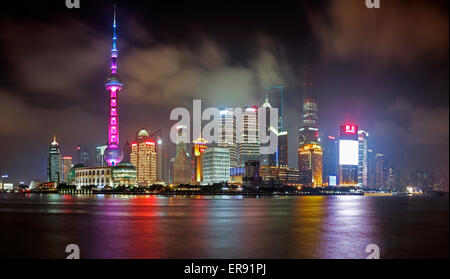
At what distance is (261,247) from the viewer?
34.3 metres

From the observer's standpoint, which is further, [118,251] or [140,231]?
[140,231]

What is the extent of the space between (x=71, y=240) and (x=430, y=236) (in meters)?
38.0

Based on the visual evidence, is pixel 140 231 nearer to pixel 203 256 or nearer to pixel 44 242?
pixel 44 242

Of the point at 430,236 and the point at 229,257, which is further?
the point at 430,236

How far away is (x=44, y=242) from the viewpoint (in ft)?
125

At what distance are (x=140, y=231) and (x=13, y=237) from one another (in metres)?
12.5
